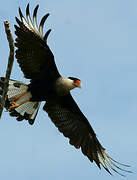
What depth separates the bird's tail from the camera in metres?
7.30

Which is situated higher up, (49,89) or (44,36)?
(44,36)

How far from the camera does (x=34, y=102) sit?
7.76m

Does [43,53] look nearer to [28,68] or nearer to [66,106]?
[28,68]

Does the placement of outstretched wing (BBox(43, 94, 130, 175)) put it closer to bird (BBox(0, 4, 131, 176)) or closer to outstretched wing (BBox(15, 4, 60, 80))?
bird (BBox(0, 4, 131, 176))

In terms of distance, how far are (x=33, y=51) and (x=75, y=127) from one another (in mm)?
2002

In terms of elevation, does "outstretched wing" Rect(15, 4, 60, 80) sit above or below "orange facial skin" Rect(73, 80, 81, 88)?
above

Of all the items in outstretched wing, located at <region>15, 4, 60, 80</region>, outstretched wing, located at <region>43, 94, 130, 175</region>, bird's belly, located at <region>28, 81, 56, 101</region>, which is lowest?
outstretched wing, located at <region>43, 94, 130, 175</region>

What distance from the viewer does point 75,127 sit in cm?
830

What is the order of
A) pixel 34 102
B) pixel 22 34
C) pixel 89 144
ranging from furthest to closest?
pixel 89 144 < pixel 34 102 < pixel 22 34

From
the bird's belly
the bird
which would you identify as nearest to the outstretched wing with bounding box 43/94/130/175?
the bird

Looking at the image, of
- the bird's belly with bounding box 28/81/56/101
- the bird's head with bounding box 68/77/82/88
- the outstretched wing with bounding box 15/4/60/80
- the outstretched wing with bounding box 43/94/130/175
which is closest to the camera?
the outstretched wing with bounding box 15/4/60/80

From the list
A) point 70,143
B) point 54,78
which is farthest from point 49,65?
point 70,143

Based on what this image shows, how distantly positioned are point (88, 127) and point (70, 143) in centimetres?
52

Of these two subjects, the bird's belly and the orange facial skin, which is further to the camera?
the orange facial skin
